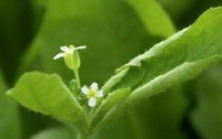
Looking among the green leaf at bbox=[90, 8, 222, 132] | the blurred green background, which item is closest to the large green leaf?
the blurred green background

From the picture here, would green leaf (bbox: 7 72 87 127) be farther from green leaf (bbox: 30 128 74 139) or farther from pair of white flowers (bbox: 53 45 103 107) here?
green leaf (bbox: 30 128 74 139)

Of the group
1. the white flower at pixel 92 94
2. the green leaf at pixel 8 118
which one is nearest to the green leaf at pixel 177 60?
the white flower at pixel 92 94

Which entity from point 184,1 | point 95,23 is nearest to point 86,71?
point 95,23

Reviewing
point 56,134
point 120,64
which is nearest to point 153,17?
point 120,64

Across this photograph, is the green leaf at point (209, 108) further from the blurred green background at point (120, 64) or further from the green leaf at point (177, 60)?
the green leaf at point (177, 60)

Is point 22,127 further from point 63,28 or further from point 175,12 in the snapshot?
point 175,12

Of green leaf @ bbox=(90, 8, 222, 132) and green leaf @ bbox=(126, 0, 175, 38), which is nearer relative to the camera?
green leaf @ bbox=(90, 8, 222, 132)

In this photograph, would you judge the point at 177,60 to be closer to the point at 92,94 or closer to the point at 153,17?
the point at 92,94
